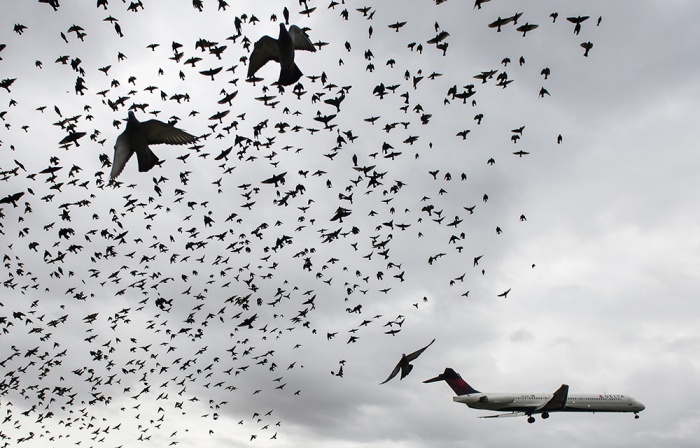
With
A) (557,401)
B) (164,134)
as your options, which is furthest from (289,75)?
(557,401)

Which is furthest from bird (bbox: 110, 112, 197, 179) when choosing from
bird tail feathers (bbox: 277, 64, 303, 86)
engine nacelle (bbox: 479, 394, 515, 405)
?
engine nacelle (bbox: 479, 394, 515, 405)

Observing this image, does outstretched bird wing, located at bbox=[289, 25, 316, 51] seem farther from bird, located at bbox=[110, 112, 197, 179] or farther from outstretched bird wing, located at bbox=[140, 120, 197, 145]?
bird, located at bbox=[110, 112, 197, 179]

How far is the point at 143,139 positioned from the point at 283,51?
17.1 feet

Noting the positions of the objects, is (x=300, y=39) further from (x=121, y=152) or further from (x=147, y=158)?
(x=121, y=152)

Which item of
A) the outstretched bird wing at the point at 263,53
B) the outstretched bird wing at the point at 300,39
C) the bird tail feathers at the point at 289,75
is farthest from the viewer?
the outstretched bird wing at the point at 300,39

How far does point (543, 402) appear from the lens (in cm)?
8888

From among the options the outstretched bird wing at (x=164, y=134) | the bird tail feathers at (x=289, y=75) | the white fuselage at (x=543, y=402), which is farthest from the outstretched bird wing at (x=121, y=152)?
the white fuselage at (x=543, y=402)

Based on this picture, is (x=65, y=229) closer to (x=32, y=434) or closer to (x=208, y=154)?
(x=208, y=154)

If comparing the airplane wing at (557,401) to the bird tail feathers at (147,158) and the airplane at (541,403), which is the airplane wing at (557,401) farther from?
the bird tail feathers at (147,158)

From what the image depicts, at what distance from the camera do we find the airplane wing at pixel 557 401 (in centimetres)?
7719

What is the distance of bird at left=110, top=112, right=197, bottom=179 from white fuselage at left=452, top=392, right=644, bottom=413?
81.2 meters

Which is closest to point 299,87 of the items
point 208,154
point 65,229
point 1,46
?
point 208,154

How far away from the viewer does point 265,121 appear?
33969mm

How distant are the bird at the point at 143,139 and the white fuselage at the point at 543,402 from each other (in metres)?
81.2
